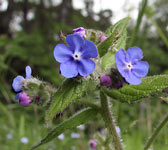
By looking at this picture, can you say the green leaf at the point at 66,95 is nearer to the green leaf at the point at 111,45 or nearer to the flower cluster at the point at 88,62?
the flower cluster at the point at 88,62

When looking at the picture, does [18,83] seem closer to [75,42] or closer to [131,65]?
[75,42]

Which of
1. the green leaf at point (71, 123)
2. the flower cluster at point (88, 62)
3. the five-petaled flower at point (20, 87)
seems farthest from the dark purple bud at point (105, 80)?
the five-petaled flower at point (20, 87)

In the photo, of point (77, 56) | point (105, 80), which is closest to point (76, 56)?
point (77, 56)

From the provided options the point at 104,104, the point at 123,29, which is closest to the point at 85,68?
the point at 104,104

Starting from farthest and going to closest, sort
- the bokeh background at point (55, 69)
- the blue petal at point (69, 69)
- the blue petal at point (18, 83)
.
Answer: the bokeh background at point (55, 69), the blue petal at point (18, 83), the blue petal at point (69, 69)

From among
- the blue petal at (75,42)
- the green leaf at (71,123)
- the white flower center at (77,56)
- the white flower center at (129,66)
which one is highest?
the blue petal at (75,42)

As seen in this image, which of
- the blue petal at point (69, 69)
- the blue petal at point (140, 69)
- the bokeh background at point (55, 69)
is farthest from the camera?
the bokeh background at point (55, 69)
